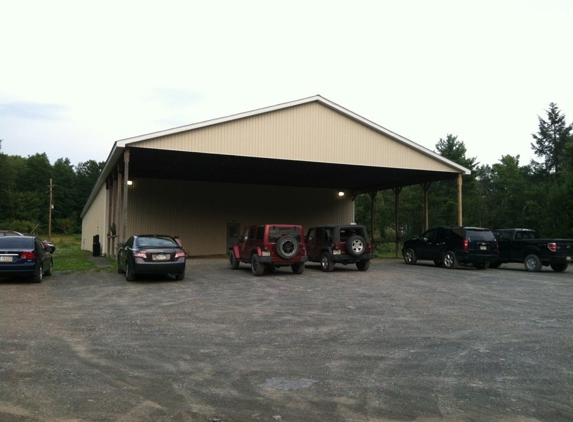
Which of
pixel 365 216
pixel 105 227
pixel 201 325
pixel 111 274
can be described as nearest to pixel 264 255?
pixel 111 274

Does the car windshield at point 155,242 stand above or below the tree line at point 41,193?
below

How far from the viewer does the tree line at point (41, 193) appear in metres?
82.8

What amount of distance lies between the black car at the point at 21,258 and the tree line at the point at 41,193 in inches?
2646

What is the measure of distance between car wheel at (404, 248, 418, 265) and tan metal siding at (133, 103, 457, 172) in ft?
13.9

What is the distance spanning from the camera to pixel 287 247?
17094mm

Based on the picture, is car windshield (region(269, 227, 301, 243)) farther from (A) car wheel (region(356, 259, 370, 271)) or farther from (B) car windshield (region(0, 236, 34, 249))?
(B) car windshield (region(0, 236, 34, 249))

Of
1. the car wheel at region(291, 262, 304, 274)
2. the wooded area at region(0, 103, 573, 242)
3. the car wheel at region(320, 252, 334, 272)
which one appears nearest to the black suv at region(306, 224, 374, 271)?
the car wheel at region(320, 252, 334, 272)

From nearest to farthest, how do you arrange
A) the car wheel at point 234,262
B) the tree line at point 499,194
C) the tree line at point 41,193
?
the car wheel at point 234,262
the tree line at point 499,194
the tree line at point 41,193

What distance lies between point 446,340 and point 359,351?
61.0 inches

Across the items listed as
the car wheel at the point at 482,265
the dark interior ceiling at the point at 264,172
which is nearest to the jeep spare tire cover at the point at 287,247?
the dark interior ceiling at the point at 264,172

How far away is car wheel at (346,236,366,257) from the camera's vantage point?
18.6m

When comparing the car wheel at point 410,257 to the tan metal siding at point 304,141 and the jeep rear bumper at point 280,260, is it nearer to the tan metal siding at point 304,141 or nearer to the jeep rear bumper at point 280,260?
the tan metal siding at point 304,141

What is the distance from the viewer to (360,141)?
79.2 feet

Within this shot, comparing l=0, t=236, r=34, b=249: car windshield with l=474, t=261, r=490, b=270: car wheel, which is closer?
l=0, t=236, r=34, b=249: car windshield
